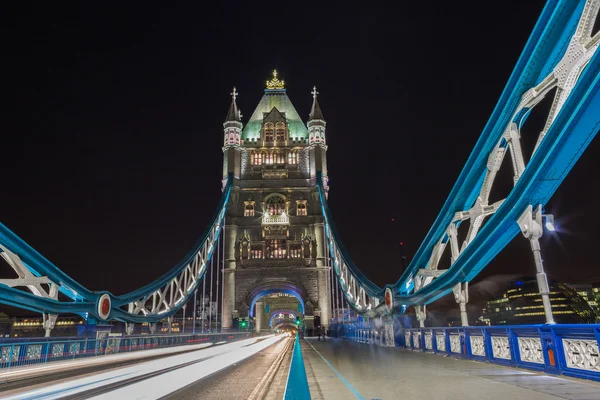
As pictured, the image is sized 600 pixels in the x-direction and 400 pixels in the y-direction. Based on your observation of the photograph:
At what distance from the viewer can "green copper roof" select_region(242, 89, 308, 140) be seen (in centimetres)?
5809

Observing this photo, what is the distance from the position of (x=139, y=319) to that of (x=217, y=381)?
914 inches

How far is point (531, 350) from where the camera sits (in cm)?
791

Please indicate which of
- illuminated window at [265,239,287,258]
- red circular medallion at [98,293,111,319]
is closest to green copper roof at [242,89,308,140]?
illuminated window at [265,239,287,258]

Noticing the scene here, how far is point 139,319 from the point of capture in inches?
1150

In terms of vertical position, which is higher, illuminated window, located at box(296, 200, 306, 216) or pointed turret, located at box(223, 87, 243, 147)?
pointed turret, located at box(223, 87, 243, 147)

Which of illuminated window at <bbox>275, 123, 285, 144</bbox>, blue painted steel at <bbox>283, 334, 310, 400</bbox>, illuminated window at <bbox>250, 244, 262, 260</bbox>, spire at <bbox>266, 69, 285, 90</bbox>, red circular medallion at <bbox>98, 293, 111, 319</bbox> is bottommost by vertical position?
blue painted steel at <bbox>283, 334, 310, 400</bbox>

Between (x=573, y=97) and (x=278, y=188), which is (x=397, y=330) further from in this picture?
(x=278, y=188)

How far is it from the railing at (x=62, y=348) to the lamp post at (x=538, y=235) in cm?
1263

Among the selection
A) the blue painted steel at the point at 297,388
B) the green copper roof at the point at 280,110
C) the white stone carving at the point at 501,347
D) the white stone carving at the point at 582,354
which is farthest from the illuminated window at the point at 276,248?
the blue painted steel at the point at 297,388

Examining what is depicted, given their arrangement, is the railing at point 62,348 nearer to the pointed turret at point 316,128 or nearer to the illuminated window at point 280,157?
the illuminated window at point 280,157

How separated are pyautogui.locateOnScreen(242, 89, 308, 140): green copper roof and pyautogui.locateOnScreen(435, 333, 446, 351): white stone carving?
151 feet

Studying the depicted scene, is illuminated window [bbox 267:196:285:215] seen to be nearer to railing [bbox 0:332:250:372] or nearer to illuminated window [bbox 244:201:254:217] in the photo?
illuminated window [bbox 244:201:254:217]

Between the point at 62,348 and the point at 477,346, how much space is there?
40.9 ft

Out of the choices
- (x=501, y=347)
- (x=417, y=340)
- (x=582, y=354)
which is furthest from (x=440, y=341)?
(x=582, y=354)
